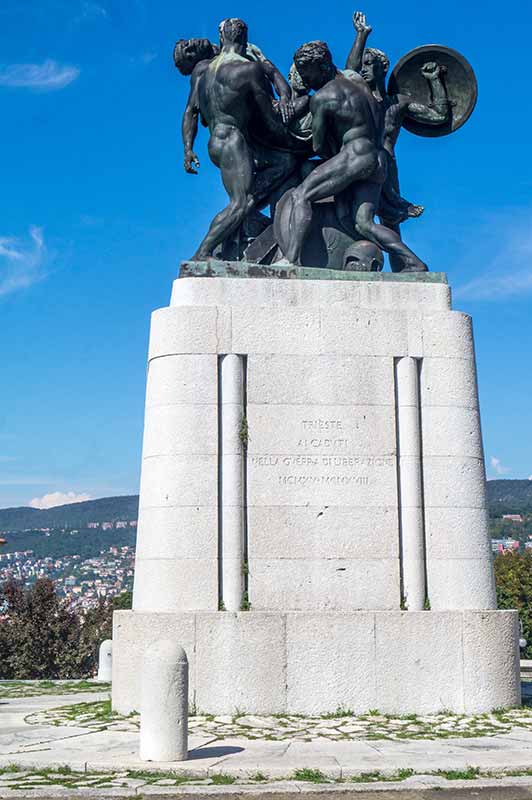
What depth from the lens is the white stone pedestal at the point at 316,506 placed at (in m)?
14.9

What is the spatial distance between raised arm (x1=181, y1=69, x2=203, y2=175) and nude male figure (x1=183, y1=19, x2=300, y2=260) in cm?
6

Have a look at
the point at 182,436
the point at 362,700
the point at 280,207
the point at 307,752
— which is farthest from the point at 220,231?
the point at 307,752

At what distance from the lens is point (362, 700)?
1490cm

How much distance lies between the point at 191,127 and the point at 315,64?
2.46 m

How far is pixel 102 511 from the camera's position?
160 metres

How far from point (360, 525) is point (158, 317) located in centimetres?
452

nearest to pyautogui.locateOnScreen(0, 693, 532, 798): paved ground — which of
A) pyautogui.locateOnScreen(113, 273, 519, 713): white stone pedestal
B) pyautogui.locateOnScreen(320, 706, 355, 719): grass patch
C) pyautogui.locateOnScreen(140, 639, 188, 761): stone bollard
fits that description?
pyautogui.locateOnScreen(140, 639, 188, 761): stone bollard

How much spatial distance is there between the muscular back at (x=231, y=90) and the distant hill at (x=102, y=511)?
131 m

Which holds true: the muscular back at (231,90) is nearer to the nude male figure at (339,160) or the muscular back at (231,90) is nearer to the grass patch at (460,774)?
the nude male figure at (339,160)

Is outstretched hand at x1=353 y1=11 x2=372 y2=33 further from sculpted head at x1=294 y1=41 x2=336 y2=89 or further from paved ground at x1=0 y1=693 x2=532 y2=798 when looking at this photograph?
paved ground at x1=0 y1=693 x2=532 y2=798

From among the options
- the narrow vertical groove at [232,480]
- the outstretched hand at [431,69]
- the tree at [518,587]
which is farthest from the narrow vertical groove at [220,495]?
the tree at [518,587]

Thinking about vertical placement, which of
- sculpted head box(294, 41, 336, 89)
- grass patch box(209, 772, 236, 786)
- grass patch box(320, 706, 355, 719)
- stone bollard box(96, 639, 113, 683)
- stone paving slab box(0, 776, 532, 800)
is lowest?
stone paving slab box(0, 776, 532, 800)

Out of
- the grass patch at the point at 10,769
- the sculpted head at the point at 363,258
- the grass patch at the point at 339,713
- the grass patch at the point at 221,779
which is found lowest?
the grass patch at the point at 221,779

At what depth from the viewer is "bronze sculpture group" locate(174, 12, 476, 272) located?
57.7ft
